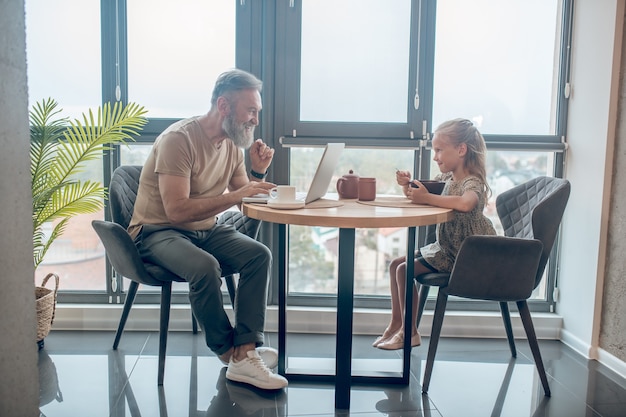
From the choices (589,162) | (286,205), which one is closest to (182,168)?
(286,205)

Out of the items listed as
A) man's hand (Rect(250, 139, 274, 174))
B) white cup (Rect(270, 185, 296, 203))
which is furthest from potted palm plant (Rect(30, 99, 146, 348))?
white cup (Rect(270, 185, 296, 203))

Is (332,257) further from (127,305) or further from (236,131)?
(127,305)

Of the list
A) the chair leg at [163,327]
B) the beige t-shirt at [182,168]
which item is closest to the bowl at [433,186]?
the beige t-shirt at [182,168]

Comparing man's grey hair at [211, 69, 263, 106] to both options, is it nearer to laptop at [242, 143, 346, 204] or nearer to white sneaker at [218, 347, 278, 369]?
laptop at [242, 143, 346, 204]

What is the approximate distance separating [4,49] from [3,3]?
0.11 metres

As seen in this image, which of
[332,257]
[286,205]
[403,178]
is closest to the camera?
[286,205]

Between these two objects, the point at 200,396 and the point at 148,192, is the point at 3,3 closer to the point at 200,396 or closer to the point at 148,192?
the point at 148,192

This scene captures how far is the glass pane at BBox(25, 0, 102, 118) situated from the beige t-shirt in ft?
2.69

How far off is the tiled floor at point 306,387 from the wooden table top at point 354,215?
0.74 metres

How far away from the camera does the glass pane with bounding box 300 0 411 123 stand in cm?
285

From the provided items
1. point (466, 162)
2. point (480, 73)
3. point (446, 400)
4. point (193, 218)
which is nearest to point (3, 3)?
point (193, 218)

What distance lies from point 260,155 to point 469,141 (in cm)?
93

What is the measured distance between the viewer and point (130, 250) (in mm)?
2164

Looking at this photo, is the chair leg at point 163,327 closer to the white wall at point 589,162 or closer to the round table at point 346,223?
the round table at point 346,223
